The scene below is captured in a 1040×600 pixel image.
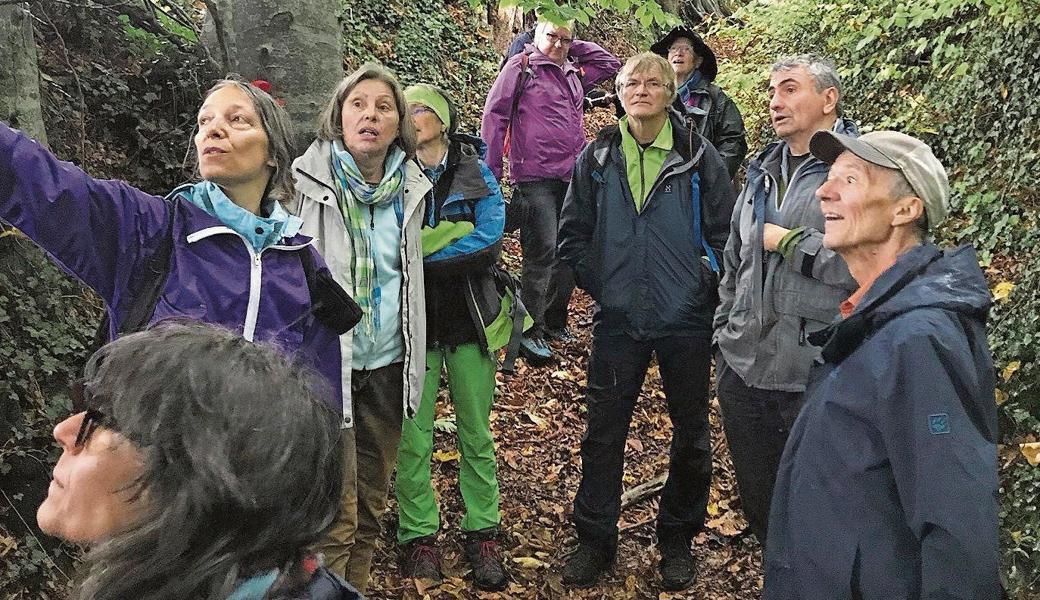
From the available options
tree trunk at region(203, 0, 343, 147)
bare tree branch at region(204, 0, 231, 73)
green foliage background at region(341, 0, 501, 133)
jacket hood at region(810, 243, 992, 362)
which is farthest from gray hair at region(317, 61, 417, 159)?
green foliage background at region(341, 0, 501, 133)

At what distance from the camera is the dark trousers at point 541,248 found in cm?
661

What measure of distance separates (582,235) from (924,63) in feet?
19.2

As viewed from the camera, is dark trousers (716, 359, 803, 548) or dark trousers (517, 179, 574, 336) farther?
dark trousers (517, 179, 574, 336)

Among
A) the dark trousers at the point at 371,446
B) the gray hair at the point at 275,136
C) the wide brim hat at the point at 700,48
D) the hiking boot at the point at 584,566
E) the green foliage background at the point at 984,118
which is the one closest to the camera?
the gray hair at the point at 275,136

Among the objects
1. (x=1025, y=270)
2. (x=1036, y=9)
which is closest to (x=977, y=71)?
(x=1036, y=9)

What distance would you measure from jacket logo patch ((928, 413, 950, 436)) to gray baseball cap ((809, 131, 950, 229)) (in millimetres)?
814

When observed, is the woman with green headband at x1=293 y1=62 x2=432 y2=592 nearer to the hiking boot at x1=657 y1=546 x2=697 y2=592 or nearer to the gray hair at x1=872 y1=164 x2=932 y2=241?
the hiking boot at x1=657 y1=546 x2=697 y2=592

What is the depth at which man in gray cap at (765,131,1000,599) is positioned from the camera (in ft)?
6.32

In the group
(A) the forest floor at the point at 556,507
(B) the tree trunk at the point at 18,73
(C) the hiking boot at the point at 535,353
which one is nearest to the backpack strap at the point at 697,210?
(A) the forest floor at the point at 556,507

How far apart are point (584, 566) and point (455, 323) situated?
155 cm

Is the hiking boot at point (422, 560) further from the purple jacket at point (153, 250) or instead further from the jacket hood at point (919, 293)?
the jacket hood at point (919, 293)

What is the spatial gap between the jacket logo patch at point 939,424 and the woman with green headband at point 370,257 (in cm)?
206

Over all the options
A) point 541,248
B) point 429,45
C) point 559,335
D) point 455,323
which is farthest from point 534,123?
point 429,45

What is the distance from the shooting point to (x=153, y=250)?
238 cm
